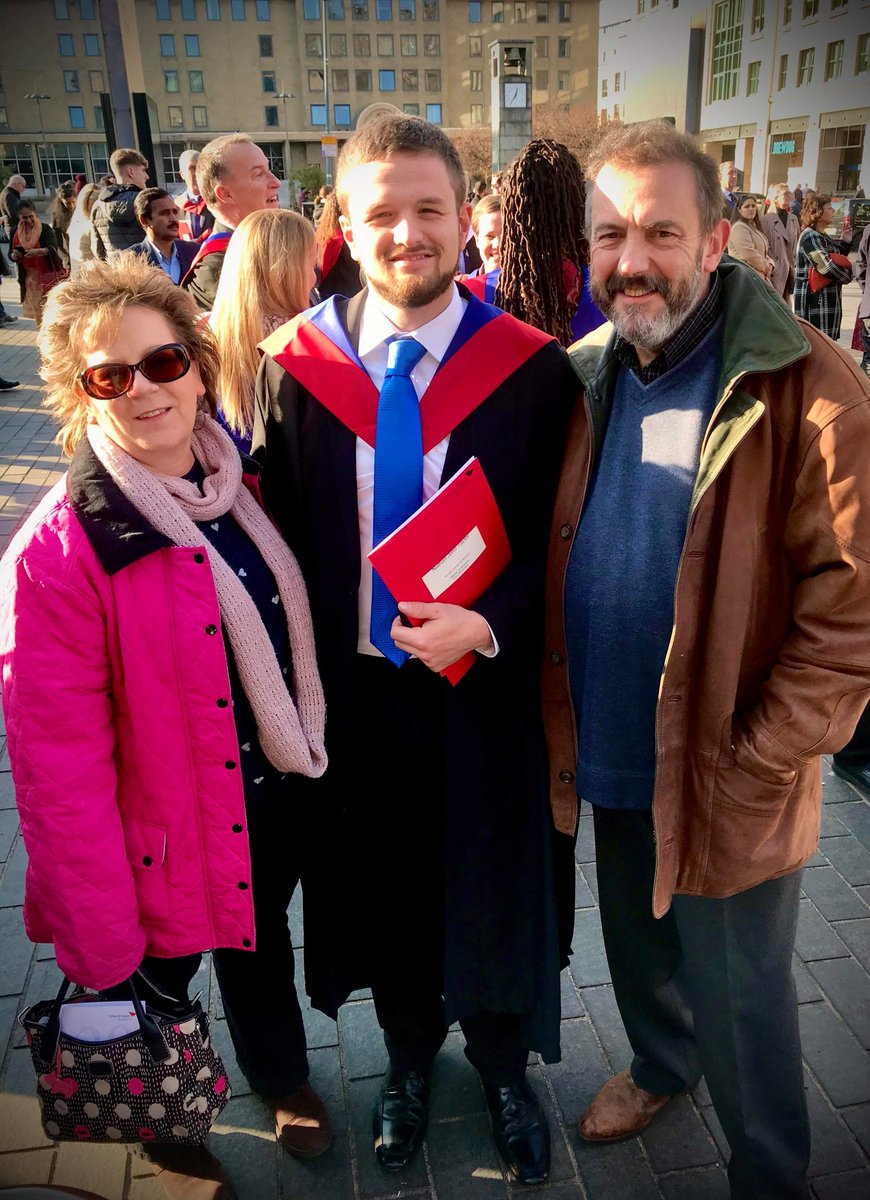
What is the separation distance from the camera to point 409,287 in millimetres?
1930

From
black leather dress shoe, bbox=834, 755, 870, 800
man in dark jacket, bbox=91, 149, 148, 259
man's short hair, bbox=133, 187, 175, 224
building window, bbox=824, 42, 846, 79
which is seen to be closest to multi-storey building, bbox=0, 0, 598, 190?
building window, bbox=824, 42, 846, 79

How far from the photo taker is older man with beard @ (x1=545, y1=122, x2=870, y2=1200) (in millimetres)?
1631

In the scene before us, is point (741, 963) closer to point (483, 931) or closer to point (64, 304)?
point (483, 931)

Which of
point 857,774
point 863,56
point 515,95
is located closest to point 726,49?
point 863,56

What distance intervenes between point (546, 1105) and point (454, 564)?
1587 mm

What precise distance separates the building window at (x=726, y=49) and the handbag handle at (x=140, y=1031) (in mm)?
55297

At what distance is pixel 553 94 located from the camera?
79438 millimetres

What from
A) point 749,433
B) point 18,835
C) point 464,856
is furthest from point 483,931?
point 18,835

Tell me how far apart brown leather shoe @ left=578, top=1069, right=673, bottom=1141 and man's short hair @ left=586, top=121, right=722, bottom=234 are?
6.94 ft

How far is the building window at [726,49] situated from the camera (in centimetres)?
4576

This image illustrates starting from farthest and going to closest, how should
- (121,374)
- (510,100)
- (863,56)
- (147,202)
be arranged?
(863,56) < (510,100) < (147,202) < (121,374)

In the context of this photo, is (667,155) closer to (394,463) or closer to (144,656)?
(394,463)

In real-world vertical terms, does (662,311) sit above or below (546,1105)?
above

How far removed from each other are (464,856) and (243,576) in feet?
2.84
